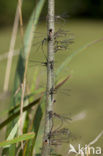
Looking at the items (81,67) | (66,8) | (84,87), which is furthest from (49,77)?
(66,8)

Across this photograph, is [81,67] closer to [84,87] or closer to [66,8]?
[84,87]

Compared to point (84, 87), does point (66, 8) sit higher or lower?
higher

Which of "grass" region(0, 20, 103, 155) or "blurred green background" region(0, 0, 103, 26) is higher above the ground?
"blurred green background" region(0, 0, 103, 26)

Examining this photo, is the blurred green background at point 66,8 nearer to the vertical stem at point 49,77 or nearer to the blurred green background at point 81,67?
the blurred green background at point 81,67

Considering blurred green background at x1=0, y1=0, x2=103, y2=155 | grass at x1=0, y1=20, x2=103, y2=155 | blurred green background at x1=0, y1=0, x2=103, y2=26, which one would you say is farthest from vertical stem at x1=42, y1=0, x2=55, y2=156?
blurred green background at x1=0, y1=0, x2=103, y2=26

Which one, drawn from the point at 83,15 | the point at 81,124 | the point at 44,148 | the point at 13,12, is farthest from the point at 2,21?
the point at 44,148

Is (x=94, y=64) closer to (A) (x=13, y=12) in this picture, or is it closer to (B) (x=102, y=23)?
(B) (x=102, y=23)

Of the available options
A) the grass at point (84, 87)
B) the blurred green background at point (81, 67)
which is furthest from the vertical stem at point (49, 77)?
the grass at point (84, 87)

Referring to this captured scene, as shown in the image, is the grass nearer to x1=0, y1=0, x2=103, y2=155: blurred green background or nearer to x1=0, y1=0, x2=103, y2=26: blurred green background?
x1=0, y1=0, x2=103, y2=155: blurred green background

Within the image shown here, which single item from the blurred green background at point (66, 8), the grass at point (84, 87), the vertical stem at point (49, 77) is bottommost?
the vertical stem at point (49, 77)
